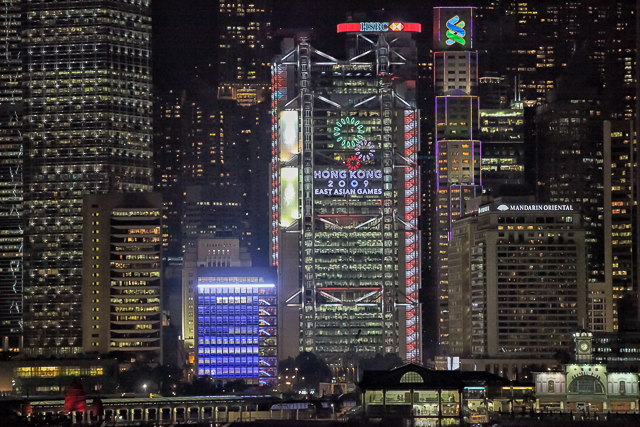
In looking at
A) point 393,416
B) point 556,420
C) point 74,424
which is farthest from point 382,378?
point 74,424

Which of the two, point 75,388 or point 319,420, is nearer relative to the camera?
point 75,388

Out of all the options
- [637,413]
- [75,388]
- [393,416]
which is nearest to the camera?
[75,388]

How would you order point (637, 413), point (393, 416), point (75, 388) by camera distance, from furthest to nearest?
point (637, 413), point (393, 416), point (75, 388)

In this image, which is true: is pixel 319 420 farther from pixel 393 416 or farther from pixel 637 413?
pixel 637 413

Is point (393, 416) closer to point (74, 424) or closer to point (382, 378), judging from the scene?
point (382, 378)

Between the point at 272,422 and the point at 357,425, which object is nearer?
the point at 357,425

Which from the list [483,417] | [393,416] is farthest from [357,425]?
[483,417]
